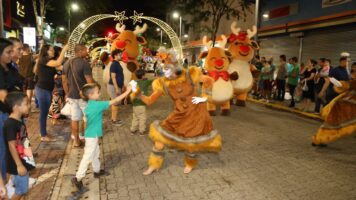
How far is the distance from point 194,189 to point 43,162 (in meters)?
2.59

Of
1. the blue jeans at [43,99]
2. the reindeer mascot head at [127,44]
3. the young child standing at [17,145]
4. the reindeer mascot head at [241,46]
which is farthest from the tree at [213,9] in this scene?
the young child standing at [17,145]

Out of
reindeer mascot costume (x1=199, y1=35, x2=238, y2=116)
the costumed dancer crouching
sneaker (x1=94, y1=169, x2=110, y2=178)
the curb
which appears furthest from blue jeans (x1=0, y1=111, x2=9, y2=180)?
the curb

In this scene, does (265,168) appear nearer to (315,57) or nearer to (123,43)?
(123,43)

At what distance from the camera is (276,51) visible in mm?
19750

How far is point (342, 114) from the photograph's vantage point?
6273 mm

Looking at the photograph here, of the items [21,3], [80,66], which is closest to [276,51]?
[80,66]

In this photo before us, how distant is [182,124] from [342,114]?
3187 mm

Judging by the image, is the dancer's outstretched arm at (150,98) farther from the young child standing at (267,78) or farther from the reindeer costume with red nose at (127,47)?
the young child standing at (267,78)

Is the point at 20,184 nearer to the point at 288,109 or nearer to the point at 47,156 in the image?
the point at 47,156

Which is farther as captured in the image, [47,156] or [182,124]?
[47,156]

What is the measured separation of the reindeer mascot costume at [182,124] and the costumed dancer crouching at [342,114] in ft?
8.44

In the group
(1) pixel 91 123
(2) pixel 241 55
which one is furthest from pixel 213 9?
(1) pixel 91 123

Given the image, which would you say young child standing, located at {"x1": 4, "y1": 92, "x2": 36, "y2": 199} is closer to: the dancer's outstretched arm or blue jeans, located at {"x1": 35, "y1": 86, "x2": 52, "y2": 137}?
the dancer's outstretched arm

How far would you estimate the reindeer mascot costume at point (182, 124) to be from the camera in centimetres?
499
